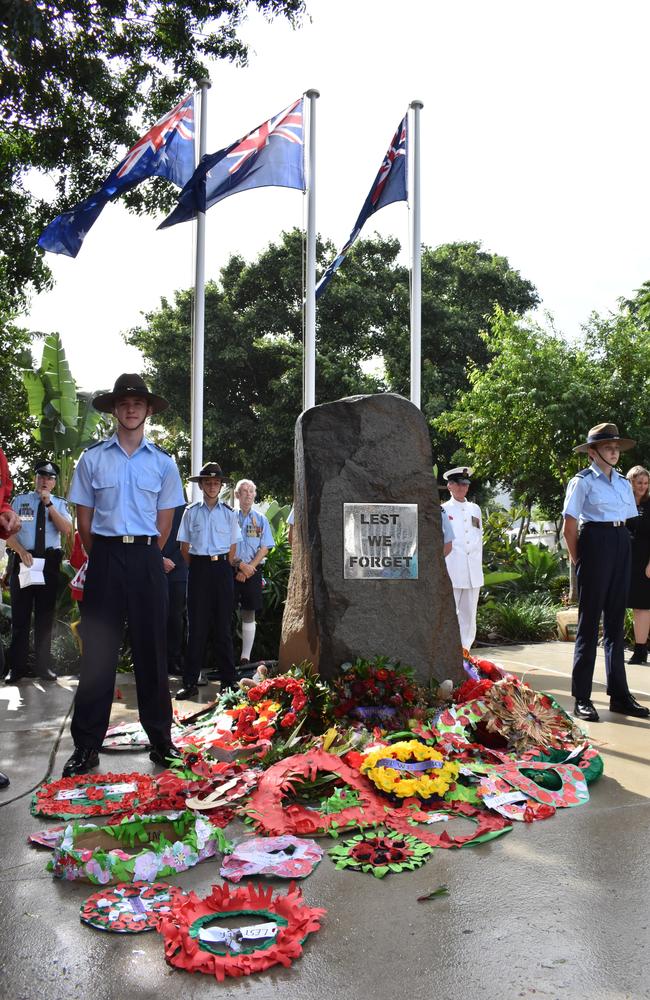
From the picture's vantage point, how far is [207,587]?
6.49m

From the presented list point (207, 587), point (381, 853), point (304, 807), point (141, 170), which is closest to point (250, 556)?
point (207, 587)

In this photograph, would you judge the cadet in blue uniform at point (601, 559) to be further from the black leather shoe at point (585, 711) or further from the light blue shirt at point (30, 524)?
the light blue shirt at point (30, 524)

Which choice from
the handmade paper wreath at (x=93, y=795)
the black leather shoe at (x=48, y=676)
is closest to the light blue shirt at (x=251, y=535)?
the black leather shoe at (x=48, y=676)

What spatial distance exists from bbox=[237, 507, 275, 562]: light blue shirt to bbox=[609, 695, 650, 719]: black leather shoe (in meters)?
3.28

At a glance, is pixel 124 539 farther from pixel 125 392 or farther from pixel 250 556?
pixel 250 556

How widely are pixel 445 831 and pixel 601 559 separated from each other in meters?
2.79

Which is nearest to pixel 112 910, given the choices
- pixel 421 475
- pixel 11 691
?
pixel 421 475

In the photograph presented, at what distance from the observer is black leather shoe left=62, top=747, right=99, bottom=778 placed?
4.25 m

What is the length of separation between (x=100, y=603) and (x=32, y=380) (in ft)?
24.4

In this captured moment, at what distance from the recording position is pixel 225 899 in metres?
2.67

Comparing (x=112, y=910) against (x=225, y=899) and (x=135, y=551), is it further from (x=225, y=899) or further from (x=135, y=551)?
(x=135, y=551)

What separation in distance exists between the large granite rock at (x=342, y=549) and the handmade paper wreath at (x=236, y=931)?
86.6 inches

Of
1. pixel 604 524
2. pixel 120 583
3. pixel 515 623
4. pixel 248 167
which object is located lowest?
pixel 515 623

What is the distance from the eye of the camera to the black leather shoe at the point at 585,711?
5.50 meters
